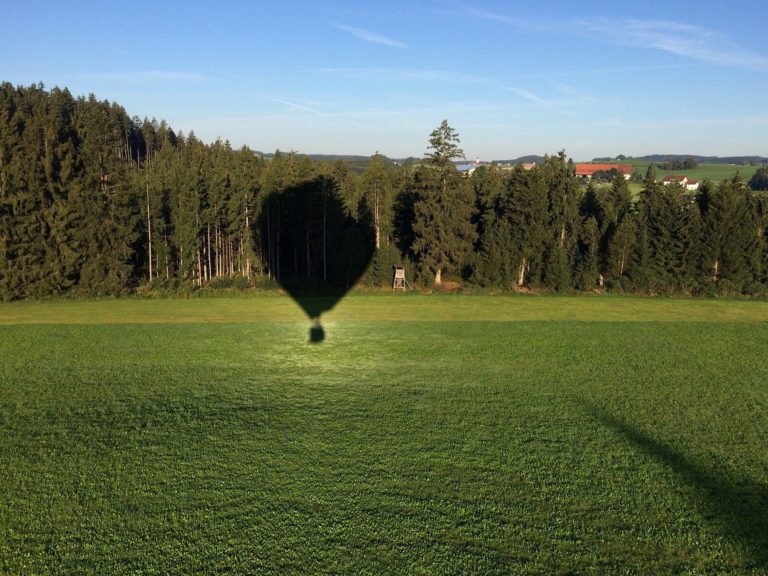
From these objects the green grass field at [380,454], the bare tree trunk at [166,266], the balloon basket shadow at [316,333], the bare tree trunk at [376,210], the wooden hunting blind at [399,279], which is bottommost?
the green grass field at [380,454]

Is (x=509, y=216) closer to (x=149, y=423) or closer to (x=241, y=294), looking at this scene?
(x=241, y=294)

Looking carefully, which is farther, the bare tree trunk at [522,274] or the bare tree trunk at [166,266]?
the bare tree trunk at [522,274]

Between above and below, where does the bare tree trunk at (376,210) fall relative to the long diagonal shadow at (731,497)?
above

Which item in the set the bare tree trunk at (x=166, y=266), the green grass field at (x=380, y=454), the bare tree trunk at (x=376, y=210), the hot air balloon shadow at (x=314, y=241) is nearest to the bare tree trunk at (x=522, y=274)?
the hot air balloon shadow at (x=314, y=241)

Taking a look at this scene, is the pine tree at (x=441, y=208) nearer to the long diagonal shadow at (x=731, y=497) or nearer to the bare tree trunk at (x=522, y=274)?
the bare tree trunk at (x=522, y=274)

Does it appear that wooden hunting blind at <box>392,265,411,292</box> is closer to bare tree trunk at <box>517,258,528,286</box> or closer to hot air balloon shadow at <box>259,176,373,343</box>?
hot air balloon shadow at <box>259,176,373,343</box>

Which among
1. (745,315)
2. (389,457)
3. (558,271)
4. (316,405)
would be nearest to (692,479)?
(389,457)

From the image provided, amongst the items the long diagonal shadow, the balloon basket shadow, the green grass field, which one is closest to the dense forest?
the green grass field

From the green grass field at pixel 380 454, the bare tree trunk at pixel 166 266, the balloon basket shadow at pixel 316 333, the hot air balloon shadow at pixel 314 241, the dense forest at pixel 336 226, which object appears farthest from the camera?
the hot air balloon shadow at pixel 314 241
